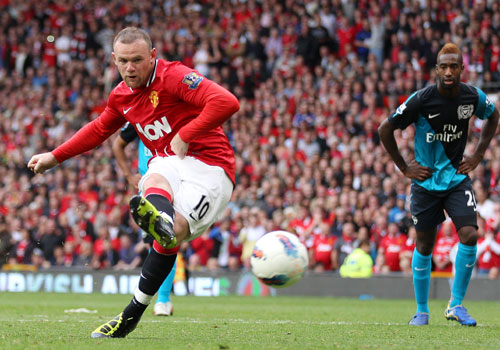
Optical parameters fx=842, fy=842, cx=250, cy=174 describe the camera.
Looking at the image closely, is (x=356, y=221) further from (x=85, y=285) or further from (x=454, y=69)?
(x=454, y=69)

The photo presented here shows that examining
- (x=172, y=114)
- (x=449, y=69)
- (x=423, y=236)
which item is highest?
(x=449, y=69)

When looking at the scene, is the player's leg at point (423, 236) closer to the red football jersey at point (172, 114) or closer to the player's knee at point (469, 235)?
the player's knee at point (469, 235)

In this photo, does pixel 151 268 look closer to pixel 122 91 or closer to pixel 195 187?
pixel 195 187

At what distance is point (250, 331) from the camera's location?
657 centimetres

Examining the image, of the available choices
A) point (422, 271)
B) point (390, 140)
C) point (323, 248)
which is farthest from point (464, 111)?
point (323, 248)

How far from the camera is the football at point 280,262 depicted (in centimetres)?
821

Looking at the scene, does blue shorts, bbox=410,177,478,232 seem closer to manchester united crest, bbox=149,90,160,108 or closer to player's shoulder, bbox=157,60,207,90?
player's shoulder, bbox=157,60,207,90

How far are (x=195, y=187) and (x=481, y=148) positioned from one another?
321cm

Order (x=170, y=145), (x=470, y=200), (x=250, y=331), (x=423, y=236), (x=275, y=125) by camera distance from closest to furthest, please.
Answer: (x=170, y=145) < (x=250, y=331) < (x=470, y=200) < (x=423, y=236) < (x=275, y=125)

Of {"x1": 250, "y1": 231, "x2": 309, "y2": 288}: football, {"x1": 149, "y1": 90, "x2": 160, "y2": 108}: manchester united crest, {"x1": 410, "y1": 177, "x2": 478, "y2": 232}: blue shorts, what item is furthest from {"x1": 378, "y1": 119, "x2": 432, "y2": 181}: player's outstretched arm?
{"x1": 149, "y1": 90, "x2": 160, "y2": 108}: manchester united crest

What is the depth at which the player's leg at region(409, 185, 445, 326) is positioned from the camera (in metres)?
7.49

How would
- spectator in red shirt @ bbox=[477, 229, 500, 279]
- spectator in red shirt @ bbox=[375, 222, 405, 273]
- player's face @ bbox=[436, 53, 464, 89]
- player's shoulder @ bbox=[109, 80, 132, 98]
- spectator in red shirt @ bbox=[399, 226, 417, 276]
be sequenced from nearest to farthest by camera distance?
1. player's shoulder @ bbox=[109, 80, 132, 98]
2. player's face @ bbox=[436, 53, 464, 89]
3. spectator in red shirt @ bbox=[477, 229, 500, 279]
4. spectator in red shirt @ bbox=[399, 226, 417, 276]
5. spectator in red shirt @ bbox=[375, 222, 405, 273]

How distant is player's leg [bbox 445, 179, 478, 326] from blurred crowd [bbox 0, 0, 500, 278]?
6244 mm

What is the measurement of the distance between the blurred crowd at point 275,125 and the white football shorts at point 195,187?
867cm
